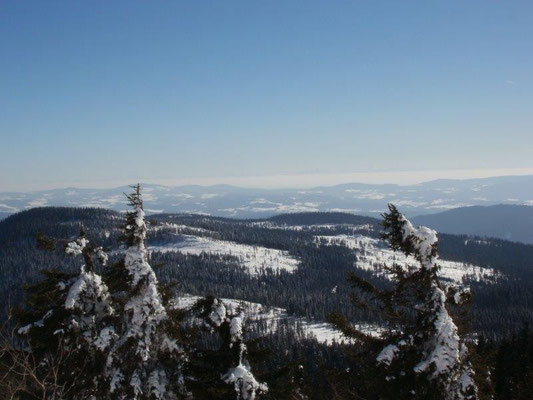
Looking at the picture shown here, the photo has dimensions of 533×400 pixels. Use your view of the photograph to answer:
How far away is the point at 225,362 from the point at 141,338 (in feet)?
10.4

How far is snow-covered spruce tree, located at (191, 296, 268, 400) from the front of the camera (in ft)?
48.5

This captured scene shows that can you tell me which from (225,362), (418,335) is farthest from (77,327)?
(418,335)

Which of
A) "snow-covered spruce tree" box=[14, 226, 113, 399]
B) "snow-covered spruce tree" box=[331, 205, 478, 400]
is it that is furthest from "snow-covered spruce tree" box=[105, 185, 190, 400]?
"snow-covered spruce tree" box=[331, 205, 478, 400]

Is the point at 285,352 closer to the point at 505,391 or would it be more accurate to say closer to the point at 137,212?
the point at 505,391

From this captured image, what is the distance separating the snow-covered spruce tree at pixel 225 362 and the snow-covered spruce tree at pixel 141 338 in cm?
90

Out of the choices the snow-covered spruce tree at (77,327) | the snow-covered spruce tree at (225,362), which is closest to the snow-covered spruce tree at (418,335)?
the snow-covered spruce tree at (225,362)

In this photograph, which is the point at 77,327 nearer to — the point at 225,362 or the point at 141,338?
the point at 141,338

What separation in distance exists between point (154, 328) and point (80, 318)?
416cm

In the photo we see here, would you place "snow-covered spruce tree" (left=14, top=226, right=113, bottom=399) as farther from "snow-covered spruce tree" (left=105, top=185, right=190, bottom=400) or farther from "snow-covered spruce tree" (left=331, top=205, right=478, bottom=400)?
"snow-covered spruce tree" (left=331, top=205, right=478, bottom=400)

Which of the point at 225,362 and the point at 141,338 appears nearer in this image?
the point at 141,338

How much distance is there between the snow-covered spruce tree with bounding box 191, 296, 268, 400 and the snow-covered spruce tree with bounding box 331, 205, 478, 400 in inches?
139

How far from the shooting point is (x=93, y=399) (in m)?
16.8

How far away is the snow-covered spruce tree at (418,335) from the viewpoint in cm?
1274

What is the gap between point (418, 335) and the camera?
13695 mm
